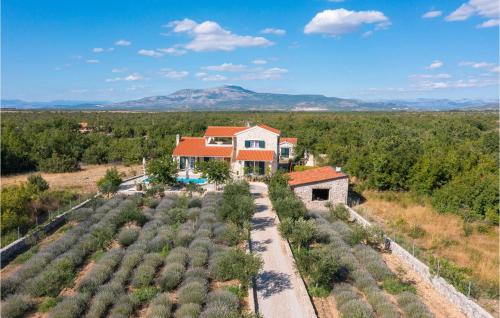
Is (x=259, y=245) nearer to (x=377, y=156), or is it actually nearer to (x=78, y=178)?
(x=377, y=156)

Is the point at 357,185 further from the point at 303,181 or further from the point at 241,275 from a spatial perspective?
the point at 241,275

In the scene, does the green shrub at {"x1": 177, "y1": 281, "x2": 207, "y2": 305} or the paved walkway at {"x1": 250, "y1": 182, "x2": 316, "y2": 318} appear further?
the green shrub at {"x1": 177, "y1": 281, "x2": 207, "y2": 305}

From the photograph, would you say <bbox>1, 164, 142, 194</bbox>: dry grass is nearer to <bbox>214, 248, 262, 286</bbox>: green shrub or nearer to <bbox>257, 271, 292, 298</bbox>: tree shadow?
<bbox>214, 248, 262, 286</bbox>: green shrub

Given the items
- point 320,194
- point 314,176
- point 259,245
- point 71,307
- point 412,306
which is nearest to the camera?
point 71,307

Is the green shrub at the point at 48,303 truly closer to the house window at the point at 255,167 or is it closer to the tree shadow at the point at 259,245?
the tree shadow at the point at 259,245

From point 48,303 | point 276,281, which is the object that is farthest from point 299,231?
point 48,303

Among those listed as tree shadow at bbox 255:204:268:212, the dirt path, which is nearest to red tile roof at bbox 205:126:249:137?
tree shadow at bbox 255:204:268:212

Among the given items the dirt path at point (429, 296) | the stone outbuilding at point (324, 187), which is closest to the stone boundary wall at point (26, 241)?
the stone outbuilding at point (324, 187)
